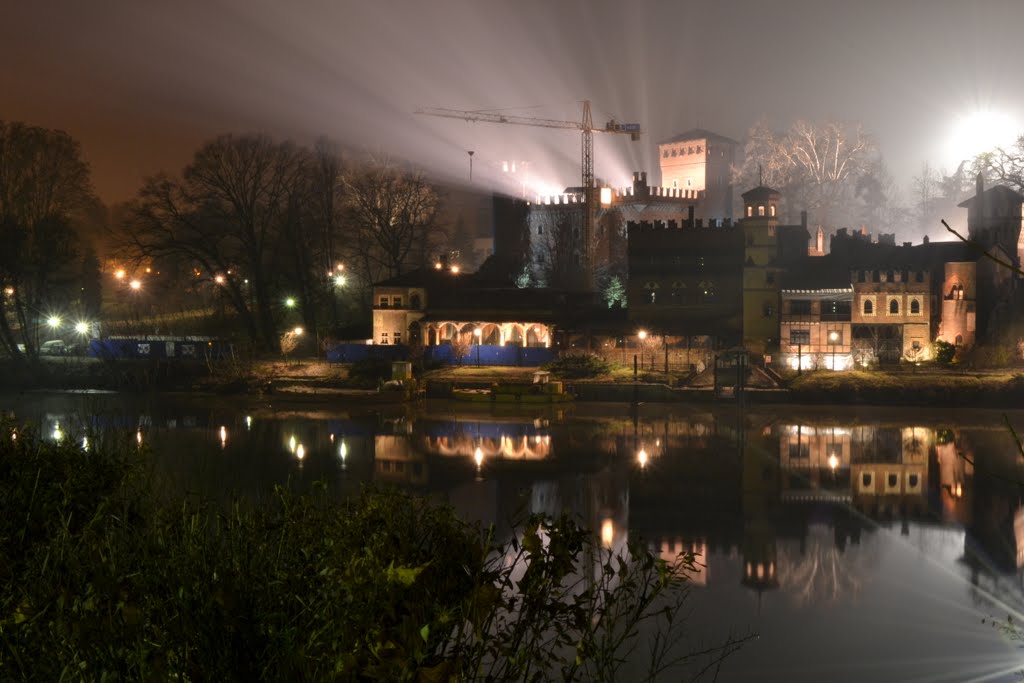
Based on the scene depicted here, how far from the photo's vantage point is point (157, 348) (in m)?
48.9

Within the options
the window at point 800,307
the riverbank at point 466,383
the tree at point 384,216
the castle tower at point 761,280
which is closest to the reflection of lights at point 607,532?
the riverbank at point 466,383

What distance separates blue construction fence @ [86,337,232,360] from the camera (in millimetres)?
48344

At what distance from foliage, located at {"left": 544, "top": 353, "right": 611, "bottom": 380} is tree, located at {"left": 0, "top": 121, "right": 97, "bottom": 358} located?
2089cm

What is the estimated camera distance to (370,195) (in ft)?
187

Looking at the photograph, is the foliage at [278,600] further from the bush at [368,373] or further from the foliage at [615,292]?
the foliage at [615,292]

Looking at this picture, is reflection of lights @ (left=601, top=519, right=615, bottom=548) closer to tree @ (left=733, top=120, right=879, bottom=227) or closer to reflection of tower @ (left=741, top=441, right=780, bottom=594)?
reflection of tower @ (left=741, top=441, right=780, bottom=594)

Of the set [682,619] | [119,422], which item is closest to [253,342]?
[119,422]

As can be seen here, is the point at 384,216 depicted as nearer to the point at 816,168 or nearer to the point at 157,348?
the point at 157,348

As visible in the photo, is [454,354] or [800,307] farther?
[454,354]

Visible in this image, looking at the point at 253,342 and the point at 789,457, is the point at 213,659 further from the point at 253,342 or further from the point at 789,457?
the point at 253,342

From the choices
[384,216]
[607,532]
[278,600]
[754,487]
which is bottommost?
[607,532]

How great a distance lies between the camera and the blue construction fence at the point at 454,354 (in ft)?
153

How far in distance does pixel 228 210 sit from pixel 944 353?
3204 centimetres

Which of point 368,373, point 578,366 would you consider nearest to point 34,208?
point 368,373
